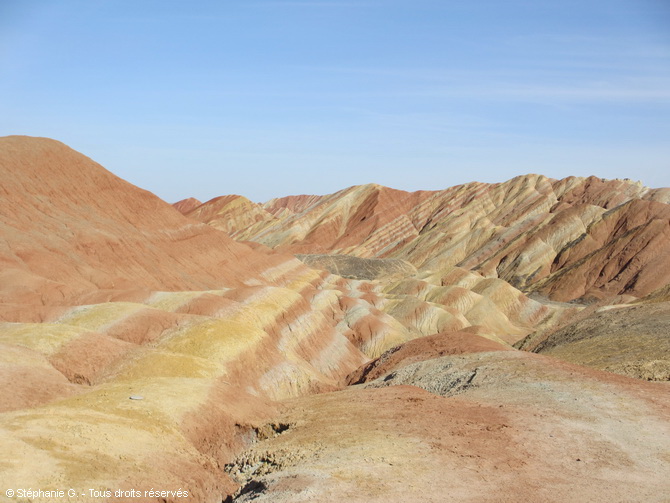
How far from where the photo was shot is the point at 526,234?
493ft

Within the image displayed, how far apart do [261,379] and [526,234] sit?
117744mm

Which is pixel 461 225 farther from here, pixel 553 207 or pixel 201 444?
pixel 201 444

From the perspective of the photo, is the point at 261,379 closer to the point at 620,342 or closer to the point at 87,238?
the point at 620,342

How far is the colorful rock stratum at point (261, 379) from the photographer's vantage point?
809 inches

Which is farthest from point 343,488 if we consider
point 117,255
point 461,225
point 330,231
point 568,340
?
point 330,231

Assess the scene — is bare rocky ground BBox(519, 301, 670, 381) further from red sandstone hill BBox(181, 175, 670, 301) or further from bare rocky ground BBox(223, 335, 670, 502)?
red sandstone hill BBox(181, 175, 670, 301)

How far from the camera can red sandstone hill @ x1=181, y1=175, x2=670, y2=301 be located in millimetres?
120875

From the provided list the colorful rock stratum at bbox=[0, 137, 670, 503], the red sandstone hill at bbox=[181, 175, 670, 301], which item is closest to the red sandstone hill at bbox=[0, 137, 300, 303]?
the colorful rock stratum at bbox=[0, 137, 670, 503]

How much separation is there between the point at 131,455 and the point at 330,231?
17056 cm

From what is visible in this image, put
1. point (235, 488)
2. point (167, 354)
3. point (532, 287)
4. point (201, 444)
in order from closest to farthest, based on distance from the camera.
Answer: point (235, 488) < point (201, 444) < point (167, 354) < point (532, 287)

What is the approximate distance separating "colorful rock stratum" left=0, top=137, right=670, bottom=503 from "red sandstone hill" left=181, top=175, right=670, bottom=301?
26105 millimetres

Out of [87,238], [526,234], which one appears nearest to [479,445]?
[87,238]

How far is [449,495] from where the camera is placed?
19.2 m

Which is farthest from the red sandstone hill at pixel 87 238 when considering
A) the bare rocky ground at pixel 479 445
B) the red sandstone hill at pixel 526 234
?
the red sandstone hill at pixel 526 234
